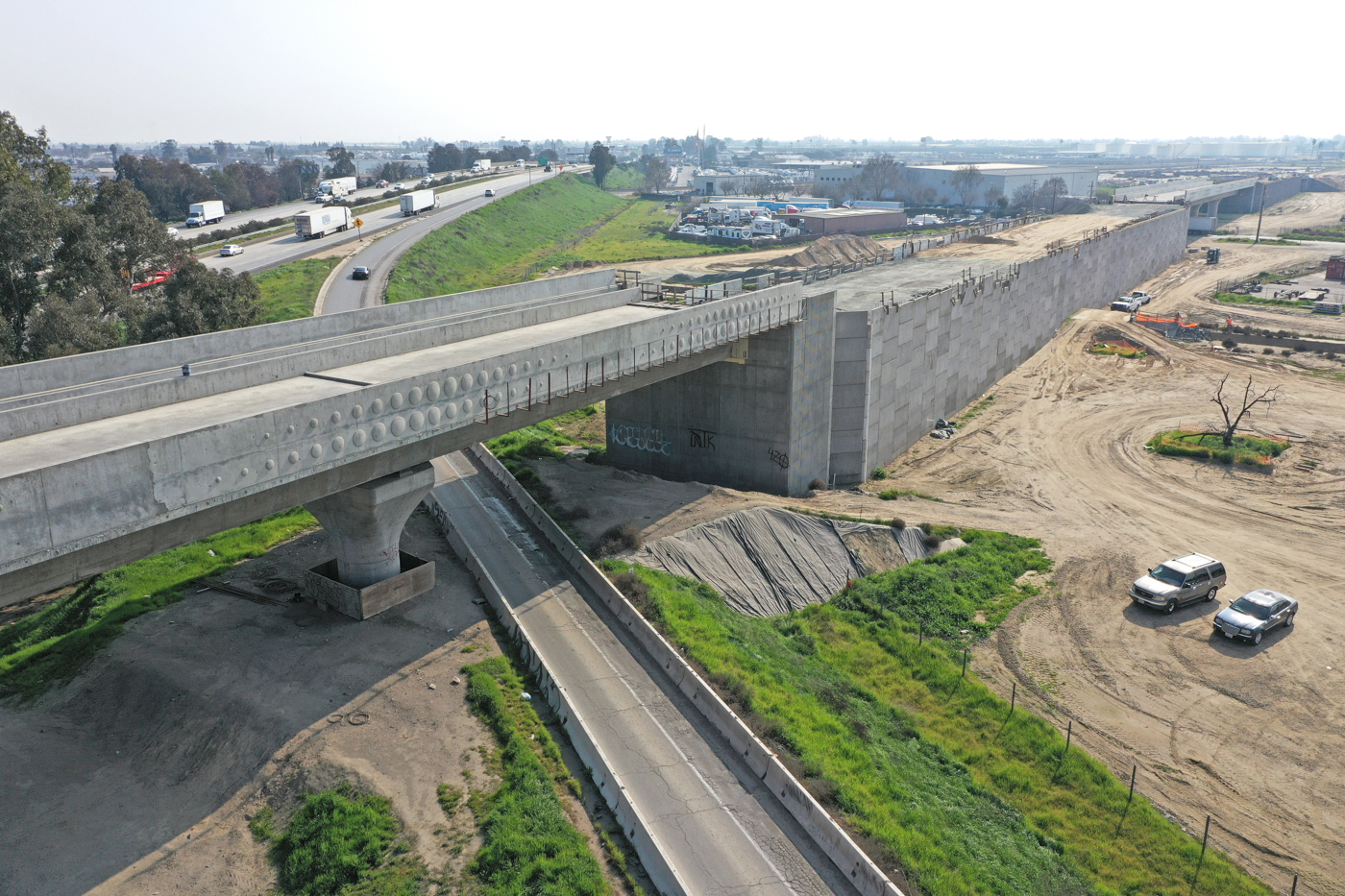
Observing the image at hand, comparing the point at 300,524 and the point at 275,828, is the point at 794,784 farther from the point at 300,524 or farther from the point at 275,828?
the point at 300,524

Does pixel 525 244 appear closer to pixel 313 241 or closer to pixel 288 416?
pixel 313 241

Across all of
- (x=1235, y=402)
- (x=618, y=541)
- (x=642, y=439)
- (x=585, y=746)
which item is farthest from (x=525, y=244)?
(x=585, y=746)

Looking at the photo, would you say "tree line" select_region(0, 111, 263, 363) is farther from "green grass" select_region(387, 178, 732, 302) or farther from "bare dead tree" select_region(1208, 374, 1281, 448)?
Answer: "bare dead tree" select_region(1208, 374, 1281, 448)

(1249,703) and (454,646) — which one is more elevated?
(454,646)

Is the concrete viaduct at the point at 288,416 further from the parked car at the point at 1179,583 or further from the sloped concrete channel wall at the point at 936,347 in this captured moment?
the parked car at the point at 1179,583

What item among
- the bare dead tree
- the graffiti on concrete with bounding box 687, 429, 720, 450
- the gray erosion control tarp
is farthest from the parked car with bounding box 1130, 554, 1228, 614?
the bare dead tree

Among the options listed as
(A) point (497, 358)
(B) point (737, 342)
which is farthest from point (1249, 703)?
(A) point (497, 358)
